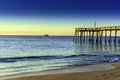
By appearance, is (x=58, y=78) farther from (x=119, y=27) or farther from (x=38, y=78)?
(x=119, y=27)

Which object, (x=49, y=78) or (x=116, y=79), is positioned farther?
(x=49, y=78)

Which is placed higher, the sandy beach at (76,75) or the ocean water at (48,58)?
the sandy beach at (76,75)

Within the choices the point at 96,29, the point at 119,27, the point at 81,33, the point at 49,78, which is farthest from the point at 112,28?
the point at 49,78

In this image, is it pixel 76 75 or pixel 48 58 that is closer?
pixel 76 75

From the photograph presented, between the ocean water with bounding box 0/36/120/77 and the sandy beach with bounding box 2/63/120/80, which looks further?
the ocean water with bounding box 0/36/120/77

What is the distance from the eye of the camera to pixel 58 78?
39.5 feet

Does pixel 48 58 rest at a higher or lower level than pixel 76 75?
lower

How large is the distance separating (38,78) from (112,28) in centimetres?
4144

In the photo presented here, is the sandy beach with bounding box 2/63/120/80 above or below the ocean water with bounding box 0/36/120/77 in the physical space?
above

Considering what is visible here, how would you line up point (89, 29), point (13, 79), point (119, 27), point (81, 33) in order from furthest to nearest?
1. point (81, 33)
2. point (89, 29)
3. point (119, 27)
4. point (13, 79)

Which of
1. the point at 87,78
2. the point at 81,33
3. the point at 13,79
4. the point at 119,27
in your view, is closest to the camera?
the point at 87,78

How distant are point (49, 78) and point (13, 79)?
5.27 ft

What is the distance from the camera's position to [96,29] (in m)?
59.3

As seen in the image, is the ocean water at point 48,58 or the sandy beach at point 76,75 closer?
the sandy beach at point 76,75
